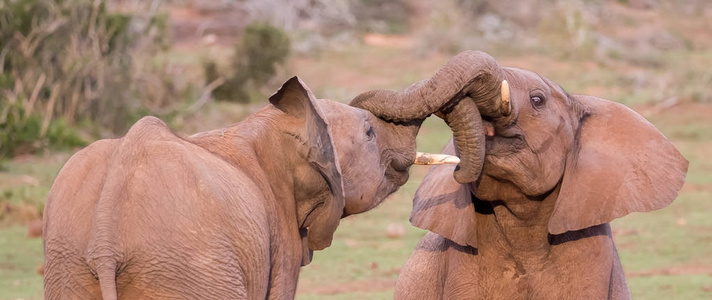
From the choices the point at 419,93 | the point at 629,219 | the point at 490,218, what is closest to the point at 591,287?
the point at 490,218

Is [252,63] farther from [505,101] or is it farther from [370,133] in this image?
[370,133]

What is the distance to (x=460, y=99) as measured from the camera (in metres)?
5.16

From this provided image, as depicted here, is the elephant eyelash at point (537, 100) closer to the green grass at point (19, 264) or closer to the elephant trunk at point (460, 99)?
the elephant trunk at point (460, 99)

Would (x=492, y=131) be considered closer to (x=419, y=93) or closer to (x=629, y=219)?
(x=419, y=93)

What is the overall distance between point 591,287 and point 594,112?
76 cm

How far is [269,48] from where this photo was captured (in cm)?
1950

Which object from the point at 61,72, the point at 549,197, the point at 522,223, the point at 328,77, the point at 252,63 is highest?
the point at 549,197

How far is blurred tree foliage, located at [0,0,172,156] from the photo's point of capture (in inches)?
559

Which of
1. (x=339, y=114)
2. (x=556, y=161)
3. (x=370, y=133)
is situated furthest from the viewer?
(x=556, y=161)

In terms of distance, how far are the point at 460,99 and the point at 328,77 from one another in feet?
56.5

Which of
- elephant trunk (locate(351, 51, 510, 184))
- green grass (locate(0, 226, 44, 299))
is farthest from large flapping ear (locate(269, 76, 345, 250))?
green grass (locate(0, 226, 44, 299))

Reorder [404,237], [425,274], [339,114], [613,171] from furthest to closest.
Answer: [404,237], [425,274], [613,171], [339,114]

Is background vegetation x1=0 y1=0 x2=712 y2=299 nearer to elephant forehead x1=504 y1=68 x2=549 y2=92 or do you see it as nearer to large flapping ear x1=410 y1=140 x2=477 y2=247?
large flapping ear x1=410 y1=140 x2=477 y2=247

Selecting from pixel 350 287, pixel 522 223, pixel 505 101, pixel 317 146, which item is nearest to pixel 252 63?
pixel 350 287
